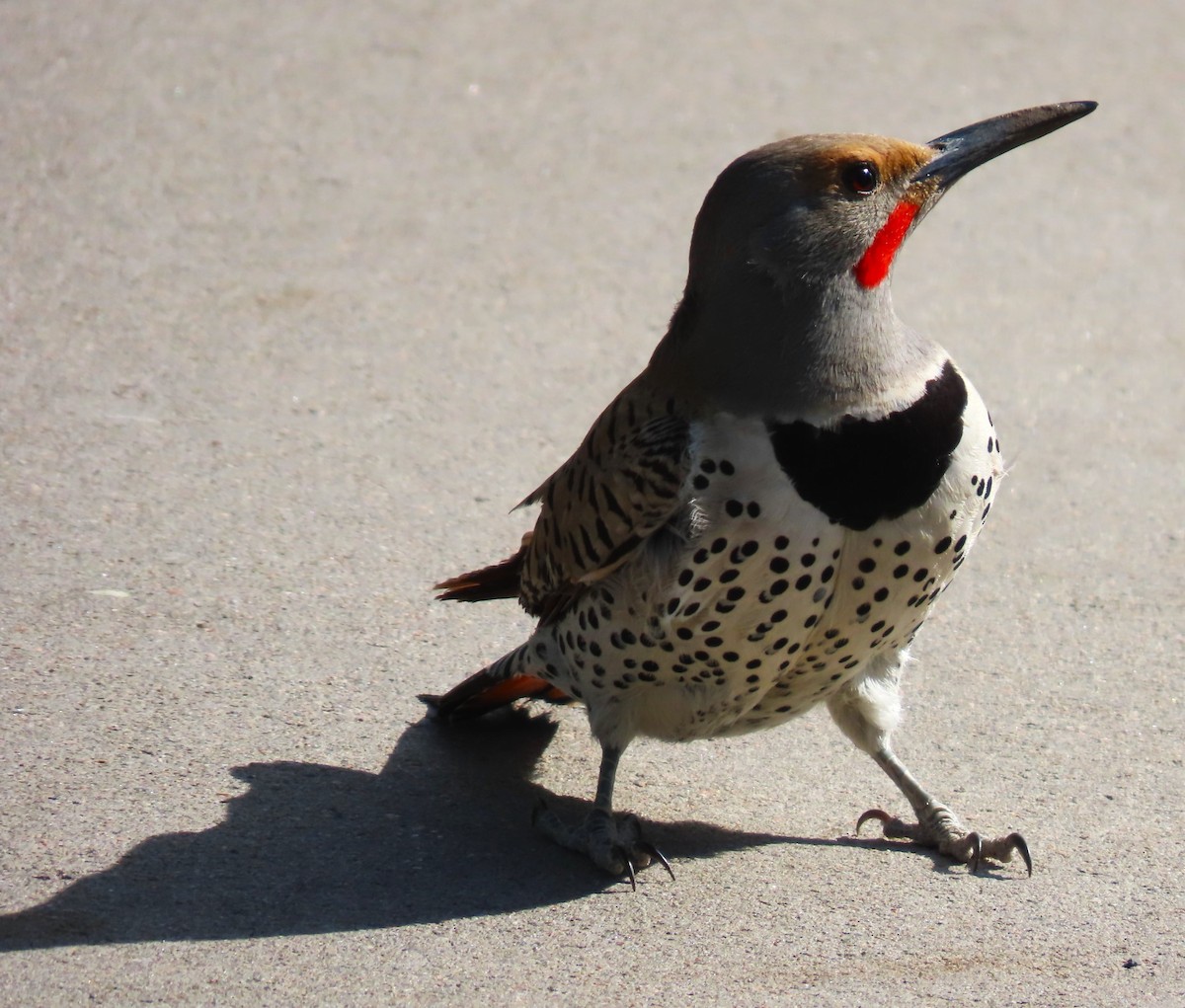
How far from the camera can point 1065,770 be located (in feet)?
14.0

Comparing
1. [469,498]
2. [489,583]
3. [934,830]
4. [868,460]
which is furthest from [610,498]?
[469,498]

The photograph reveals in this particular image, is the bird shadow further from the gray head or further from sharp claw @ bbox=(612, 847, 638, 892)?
the gray head

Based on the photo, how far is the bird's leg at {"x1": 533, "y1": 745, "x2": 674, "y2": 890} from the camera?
3764 mm

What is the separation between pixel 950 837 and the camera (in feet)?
12.8

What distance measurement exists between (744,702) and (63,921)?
143cm

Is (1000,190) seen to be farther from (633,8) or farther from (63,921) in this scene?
(63,921)

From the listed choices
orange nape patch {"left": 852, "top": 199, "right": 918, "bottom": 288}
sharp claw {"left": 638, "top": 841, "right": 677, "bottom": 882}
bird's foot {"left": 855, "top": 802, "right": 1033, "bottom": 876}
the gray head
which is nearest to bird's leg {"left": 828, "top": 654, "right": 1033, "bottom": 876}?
Result: bird's foot {"left": 855, "top": 802, "right": 1033, "bottom": 876}

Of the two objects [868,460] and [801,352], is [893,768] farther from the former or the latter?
[801,352]

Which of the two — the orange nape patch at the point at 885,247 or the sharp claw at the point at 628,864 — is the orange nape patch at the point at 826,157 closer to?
the orange nape patch at the point at 885,247

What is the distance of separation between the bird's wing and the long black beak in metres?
0.76

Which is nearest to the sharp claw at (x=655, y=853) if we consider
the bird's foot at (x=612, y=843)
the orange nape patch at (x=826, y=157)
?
the bird's foot at (x=612, y=843)

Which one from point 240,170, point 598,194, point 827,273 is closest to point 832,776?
point 827,273

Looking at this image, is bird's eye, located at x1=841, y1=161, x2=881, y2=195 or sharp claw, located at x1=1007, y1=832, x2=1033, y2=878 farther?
sharp claw, located at x1=1007, y1=832, x2=1033, y2=878

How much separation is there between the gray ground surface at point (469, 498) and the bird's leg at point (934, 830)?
61 mm
